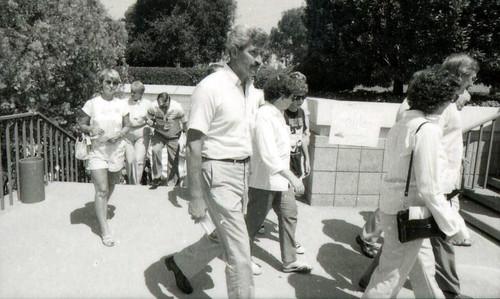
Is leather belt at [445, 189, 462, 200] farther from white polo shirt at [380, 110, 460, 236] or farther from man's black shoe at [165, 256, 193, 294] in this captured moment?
man's black shoe at [165, 256, 193, 294]

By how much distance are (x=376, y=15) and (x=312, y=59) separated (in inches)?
110

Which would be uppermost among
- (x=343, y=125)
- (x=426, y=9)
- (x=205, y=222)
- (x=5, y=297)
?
(x=426, y=9)

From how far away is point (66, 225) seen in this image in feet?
15.3

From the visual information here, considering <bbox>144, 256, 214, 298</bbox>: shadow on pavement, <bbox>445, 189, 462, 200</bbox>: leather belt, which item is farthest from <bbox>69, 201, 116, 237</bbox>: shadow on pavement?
<bbox>445, 189, 462, 200</bbox>: leather belt

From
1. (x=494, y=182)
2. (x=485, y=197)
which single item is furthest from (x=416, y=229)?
(x=494, y=182)

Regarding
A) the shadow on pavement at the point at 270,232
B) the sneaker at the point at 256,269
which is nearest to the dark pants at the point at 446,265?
the sneaker at the point at 256,269

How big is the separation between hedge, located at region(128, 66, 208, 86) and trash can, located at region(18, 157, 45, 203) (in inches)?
672

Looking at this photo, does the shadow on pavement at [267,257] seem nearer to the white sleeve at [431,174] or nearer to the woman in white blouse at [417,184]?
the woman in white blouse at [417,184]

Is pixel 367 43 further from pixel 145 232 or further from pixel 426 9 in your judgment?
pixel 145 232

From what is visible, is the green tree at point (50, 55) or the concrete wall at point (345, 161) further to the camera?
the green tree at point (50, 55)

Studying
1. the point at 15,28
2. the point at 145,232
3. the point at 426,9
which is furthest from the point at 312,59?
the point at 145,232

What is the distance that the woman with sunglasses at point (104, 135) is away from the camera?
4.26m

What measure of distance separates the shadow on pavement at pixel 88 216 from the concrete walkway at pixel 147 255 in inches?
0.4

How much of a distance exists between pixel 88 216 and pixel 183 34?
28.8 metres
